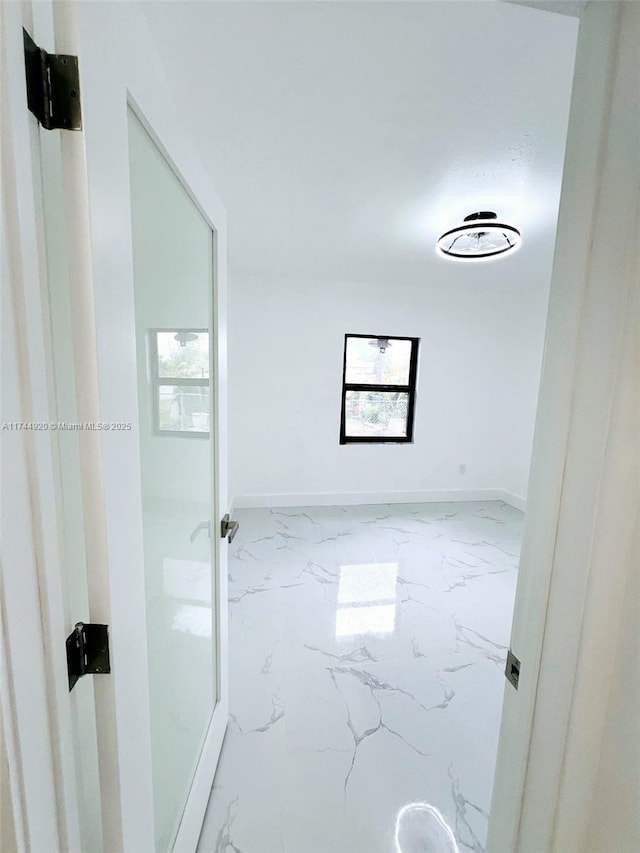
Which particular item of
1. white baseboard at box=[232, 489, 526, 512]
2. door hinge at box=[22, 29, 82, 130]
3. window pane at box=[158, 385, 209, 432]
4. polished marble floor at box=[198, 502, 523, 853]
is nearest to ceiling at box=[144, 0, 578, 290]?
door hinge at box=[22, 29, 82, 130]

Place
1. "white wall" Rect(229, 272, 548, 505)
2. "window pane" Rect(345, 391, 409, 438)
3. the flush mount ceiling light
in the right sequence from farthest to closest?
"window pane" Rect(345, 391, 409, 438)
"white wall" Rect(229, 272, 548, 505)
the flush mount ceiling light

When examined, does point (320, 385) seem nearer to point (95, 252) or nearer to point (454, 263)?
point (454, 263)

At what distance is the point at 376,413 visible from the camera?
4109mm

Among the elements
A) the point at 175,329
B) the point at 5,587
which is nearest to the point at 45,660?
the point at 5,587

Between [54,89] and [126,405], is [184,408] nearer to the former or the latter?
[126,405]

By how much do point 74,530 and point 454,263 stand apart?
3376mm

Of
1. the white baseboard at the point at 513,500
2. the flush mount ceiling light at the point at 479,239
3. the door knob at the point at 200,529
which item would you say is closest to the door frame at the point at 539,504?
the door knob at the point at 200,529

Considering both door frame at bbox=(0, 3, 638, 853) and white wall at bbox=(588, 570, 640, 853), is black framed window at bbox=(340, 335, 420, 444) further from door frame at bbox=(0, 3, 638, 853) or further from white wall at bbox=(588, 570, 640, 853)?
white wall at bbox=(588, 570, 640, 853)

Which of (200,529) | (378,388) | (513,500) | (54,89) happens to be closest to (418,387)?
(378,388)

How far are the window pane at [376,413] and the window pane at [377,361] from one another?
0.15 metres

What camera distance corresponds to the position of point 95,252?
0.49 meters

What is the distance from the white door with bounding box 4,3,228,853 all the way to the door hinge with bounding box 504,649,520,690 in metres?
0.76

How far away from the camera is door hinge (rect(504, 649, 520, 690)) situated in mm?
735

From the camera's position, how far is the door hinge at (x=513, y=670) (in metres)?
0.73
